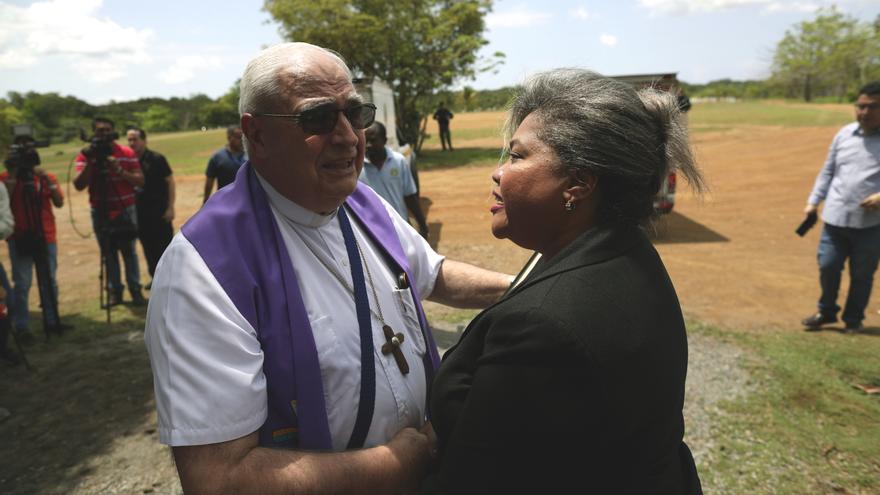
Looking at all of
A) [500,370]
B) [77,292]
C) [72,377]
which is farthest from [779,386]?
[77,292]

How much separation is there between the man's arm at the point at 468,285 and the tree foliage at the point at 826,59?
63358 millimetres

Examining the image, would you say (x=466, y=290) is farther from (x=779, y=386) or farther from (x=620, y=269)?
(x=779, y=386)

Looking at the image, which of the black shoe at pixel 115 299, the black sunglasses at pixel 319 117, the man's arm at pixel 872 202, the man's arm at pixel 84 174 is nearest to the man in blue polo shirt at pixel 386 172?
the man's arm at pixel 84 174

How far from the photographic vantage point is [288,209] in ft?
5.51

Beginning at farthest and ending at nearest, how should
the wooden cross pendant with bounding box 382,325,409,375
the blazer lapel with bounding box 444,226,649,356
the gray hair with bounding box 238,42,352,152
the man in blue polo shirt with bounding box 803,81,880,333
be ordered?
the man in blue polo shirt with bounding box 803,81,880,333, the wooden cross pendant with bounding box 382,325,409,375, the gray hair with bounding box 238,42,352,152, the blazer lapel with bounding box 444,226,649,356

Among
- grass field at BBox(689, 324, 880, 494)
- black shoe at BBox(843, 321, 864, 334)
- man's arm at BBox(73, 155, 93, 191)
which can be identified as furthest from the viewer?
man's arm at BBox(73, 155, 93, 191)

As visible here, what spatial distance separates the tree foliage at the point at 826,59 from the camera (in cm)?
5478

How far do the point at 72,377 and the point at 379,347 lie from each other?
469 cm

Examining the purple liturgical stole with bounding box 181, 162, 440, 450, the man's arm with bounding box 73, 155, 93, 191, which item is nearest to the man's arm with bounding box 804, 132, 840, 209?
the purple liturgical stole with bounding box 181, 162, 440, 450

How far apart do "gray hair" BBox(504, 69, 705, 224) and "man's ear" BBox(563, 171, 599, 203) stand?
1 cm

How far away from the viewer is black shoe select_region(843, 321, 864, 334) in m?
5.49

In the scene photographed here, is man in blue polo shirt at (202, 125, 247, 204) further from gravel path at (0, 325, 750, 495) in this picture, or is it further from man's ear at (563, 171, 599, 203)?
man's ear at (563, 171, 599, 203)

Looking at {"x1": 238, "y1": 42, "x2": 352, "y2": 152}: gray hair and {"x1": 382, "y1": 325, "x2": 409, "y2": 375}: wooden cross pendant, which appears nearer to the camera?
{"x1": 238, "y1": 42, "x2": 352, "y2": 152}: gray hair

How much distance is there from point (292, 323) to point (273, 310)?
0.19 feet
